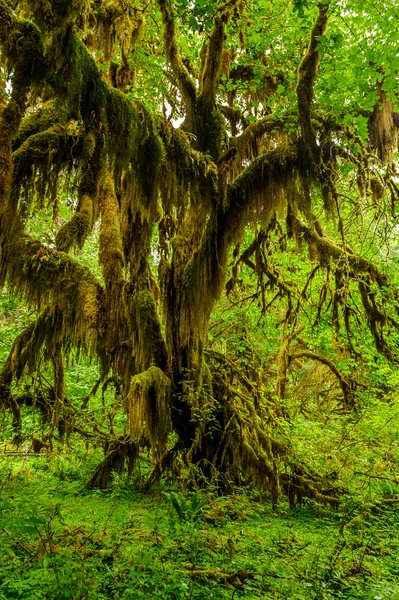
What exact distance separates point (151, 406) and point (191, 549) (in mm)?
1907

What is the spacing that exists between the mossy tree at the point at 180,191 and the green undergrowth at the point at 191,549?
838mm

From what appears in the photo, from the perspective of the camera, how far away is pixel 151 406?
18.2 feet

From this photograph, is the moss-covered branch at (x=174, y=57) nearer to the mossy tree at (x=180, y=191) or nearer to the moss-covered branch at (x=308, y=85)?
the mossy tree at (x=180, y=191)

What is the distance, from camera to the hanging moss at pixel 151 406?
17.4ft

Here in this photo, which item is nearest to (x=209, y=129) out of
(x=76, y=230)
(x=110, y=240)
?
(x=110, y=240)

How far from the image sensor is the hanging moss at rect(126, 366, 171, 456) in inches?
209

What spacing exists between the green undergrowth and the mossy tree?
0.84 meters

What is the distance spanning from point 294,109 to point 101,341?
173 inches

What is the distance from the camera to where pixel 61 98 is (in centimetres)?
378

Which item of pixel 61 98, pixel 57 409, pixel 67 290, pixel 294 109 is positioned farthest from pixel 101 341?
pixel 294 109

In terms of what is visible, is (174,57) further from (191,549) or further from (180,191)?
(191,549)

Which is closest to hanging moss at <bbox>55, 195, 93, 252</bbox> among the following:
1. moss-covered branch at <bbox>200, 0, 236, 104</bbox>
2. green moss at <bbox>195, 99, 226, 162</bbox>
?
green moss at <bbox>195, 99, 226, 162</bbox>

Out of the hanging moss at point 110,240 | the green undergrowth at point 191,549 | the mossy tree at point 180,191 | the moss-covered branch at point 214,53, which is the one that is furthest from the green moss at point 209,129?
the green undergrowth at point 191,549

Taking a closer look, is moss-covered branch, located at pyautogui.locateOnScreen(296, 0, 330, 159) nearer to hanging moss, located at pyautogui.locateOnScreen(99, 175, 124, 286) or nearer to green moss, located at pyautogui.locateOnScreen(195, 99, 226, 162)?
green moss, located at pyautogui.locateOnScreen(195, 99, 226, 162)
